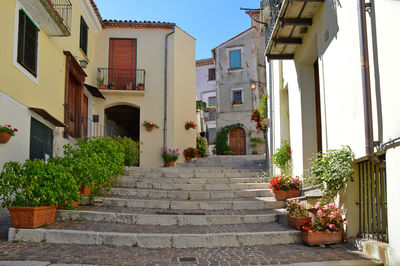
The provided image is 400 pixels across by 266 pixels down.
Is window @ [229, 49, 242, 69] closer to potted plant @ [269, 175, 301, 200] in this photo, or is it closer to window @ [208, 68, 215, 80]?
window @ [208, 68, 215, 80]

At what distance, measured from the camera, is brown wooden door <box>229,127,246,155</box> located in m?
25.1

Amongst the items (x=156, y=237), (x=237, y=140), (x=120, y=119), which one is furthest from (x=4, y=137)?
(x=237, y=140)

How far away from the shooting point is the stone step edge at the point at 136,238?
522cm

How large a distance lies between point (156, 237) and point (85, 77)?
9.99 metres

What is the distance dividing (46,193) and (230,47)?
22.4 meters

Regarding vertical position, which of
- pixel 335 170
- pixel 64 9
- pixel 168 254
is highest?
pixel 64 9

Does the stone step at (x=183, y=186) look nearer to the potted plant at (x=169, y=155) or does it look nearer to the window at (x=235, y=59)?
the potted plant at (x=169, y=155)

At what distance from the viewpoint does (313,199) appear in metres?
6.33

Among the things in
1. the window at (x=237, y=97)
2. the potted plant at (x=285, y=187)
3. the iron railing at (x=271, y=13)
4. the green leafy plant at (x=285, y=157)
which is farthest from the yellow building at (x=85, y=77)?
the window at (x=237, y=97)

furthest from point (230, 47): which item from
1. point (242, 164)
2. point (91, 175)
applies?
point (91, 175)

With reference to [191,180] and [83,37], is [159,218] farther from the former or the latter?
[83,37]

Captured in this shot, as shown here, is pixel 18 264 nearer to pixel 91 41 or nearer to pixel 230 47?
pixel 91 41

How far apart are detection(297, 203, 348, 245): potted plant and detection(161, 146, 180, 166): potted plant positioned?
9.42m

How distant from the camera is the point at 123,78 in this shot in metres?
15.1
